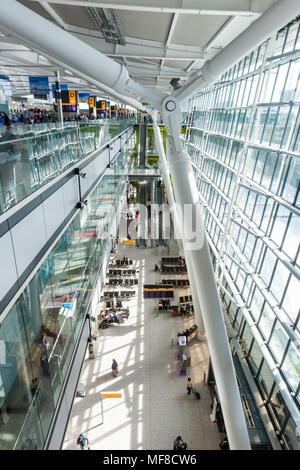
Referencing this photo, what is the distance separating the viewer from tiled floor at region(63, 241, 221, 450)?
1202cm

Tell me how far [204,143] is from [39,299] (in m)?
19.5

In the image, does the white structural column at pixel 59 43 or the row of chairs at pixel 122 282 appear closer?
the white structural column at pixel 59 43

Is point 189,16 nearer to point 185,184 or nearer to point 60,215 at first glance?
point 185,184

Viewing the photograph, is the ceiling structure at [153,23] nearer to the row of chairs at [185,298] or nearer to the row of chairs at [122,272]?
the row of chairs at [185,298]

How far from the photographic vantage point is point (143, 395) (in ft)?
45.3

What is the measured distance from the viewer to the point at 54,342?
6.62 m

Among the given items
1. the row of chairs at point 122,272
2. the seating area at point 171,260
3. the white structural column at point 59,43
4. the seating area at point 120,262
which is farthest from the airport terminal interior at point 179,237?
the seating area at point 171,260

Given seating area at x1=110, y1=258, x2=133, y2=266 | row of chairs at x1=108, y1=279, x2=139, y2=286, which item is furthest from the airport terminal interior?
seating area at x1=110, y1=258, x2=133, y2=266

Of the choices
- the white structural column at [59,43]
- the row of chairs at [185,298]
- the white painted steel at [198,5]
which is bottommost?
the row of chairs at [185,298]

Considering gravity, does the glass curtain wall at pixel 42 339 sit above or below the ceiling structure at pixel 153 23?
below

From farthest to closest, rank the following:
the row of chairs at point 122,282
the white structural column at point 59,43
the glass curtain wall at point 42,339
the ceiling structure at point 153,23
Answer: the row of chairs at point 122,282 → the ceiling structure at point 153,23 → the glass curtain wall at point 42,339 → the white structural column at point 59,43

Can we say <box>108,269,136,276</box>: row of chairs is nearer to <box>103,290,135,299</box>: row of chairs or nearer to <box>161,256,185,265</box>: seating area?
<box>103,290,135,299</box>: row of chairs

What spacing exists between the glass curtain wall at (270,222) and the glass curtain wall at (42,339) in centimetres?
448

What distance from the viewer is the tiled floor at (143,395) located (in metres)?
12.0
